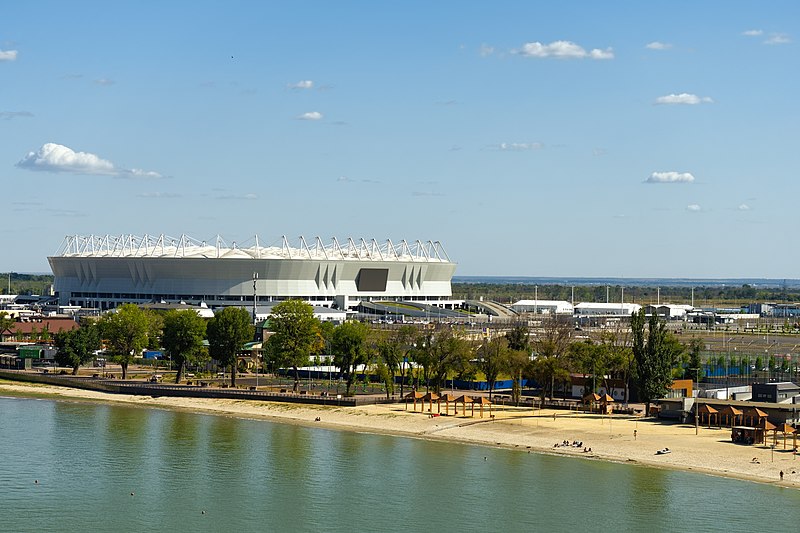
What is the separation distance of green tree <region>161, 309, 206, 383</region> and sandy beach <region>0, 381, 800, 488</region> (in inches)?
201

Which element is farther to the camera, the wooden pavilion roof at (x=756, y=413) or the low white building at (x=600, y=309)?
the low white building at (x=600, y=309)

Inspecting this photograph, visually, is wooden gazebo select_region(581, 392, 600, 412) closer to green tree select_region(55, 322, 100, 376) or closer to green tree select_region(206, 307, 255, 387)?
green tree select_region(206, 307, 255, 387)

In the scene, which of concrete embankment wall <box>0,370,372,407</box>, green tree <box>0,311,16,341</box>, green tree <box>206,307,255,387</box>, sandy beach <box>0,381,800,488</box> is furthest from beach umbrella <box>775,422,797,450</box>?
green tree <box>0,311,16,341</box>

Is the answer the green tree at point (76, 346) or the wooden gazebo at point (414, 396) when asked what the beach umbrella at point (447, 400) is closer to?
the wooden gazebo at point (414, 396)

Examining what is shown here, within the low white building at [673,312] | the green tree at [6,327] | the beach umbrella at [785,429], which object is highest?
the low white building at [673,312]

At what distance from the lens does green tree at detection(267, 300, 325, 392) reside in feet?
214

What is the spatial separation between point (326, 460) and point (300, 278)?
8405 cm

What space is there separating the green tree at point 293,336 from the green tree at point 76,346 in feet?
53.5

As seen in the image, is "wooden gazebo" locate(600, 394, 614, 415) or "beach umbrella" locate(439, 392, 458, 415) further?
"beach umbrella" locate(439, 392, 458, 415)

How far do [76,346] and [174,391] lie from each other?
1392 centimetres

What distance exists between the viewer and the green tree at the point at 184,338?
69.4 meters

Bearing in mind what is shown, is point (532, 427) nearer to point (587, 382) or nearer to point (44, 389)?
point (587, 382)

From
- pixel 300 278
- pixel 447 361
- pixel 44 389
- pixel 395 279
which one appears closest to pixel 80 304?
pixel 300 278

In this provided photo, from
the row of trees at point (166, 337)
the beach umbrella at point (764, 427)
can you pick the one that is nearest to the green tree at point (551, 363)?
the beach umbrella at point (764, 427)
